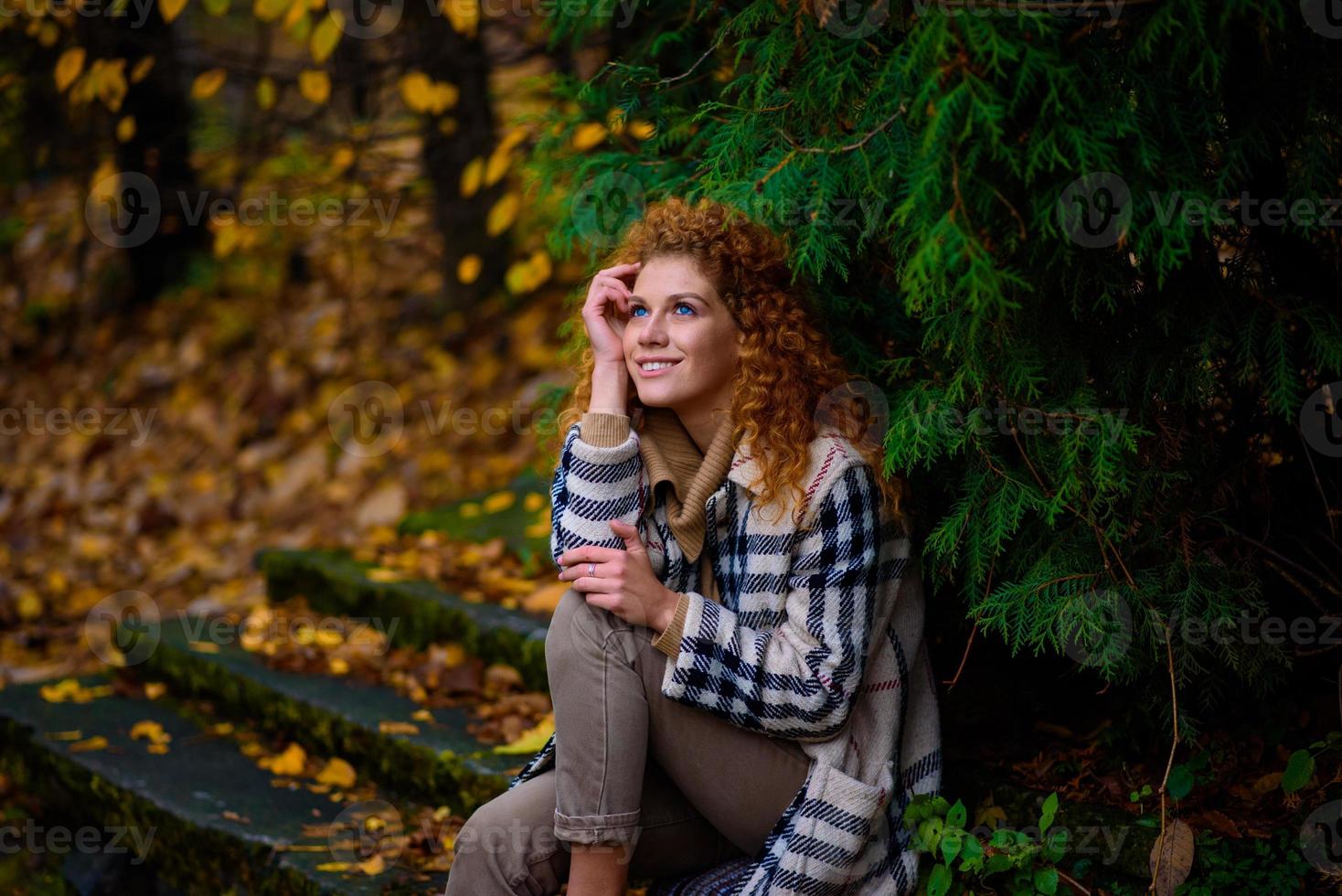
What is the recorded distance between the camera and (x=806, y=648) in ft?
7.14

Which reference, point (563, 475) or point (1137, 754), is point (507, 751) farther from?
point (1137, 754)

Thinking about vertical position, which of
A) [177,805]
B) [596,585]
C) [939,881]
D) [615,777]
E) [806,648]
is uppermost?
[596,585]

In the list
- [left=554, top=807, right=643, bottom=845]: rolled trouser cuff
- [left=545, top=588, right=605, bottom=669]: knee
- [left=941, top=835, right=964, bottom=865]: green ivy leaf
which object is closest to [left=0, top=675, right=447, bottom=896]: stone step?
[left=554, top=807, right=643, bottom=845]: rolled trouser cuff

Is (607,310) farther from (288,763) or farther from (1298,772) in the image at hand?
(288,763)

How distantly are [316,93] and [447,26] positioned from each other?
3.02ft

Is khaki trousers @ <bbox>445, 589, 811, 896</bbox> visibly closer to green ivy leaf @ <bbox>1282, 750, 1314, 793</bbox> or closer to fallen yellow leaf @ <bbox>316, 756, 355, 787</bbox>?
green ivy leaf @ <bbox>1282, 750, 1314, 793</bbox>

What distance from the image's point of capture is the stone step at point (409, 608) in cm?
367

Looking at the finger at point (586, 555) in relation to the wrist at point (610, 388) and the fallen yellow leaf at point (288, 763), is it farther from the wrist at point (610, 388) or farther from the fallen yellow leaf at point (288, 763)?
the fallen yellow leaf at point (288, 763)

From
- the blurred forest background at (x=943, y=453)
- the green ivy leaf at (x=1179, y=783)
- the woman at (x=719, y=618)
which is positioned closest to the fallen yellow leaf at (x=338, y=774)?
the blurred forest background at (x=943, y=453)

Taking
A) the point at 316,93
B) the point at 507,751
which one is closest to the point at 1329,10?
the point at 507,751

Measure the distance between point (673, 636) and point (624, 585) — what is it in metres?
0.14

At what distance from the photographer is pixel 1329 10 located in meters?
1.81

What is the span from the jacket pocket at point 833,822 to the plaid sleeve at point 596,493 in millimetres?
609

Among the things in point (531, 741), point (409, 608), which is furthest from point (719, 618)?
point (409, 608)
